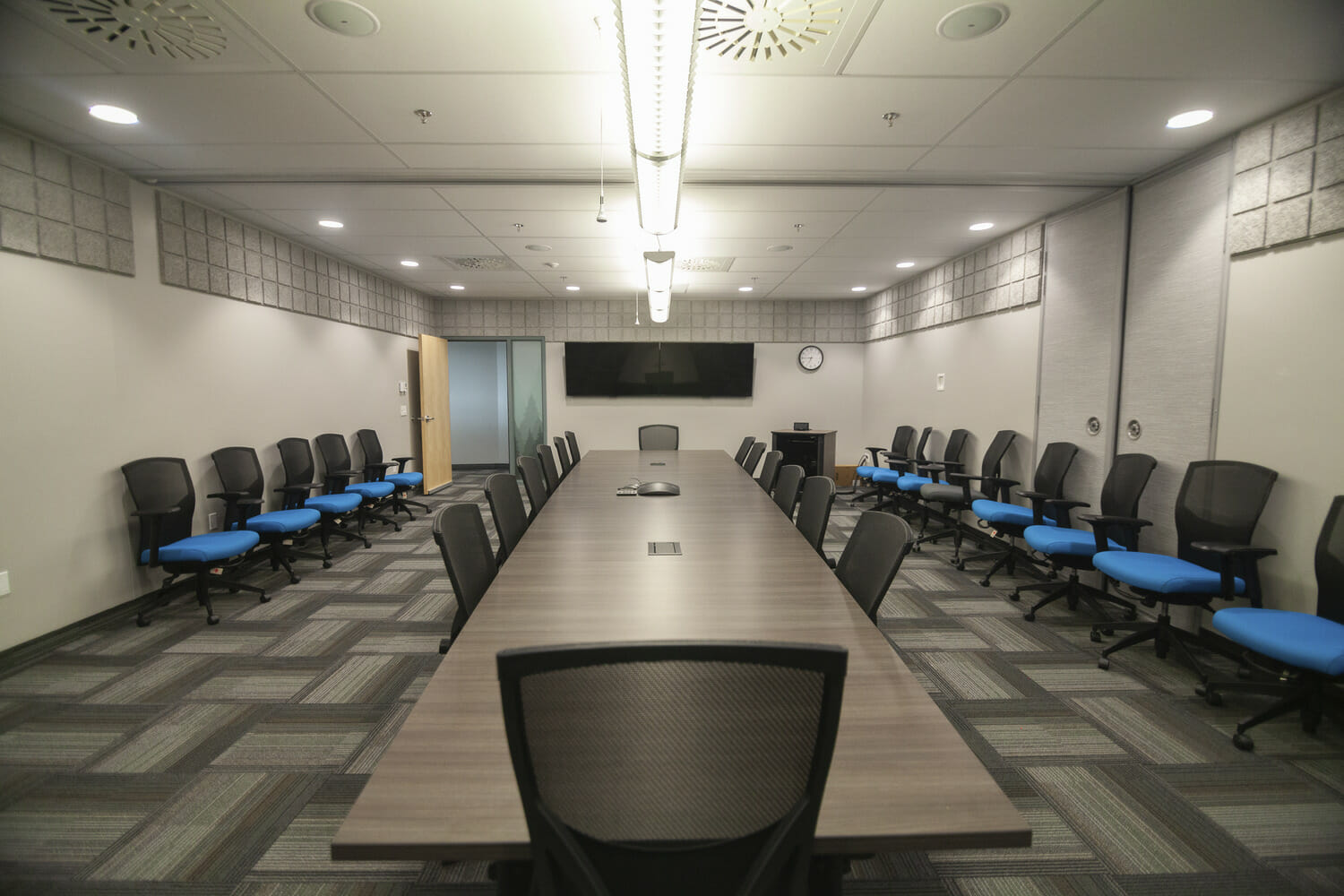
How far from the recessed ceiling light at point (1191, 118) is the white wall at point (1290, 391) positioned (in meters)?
0.76

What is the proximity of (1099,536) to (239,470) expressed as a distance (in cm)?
593

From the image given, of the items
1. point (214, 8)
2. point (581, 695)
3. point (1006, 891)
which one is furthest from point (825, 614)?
point (214, 8)

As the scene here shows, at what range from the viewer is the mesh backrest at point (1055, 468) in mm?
4055

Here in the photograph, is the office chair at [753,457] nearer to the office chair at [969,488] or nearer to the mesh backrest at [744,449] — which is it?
the mesh backrest at [744,449]

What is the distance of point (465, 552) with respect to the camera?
2051 millimetres

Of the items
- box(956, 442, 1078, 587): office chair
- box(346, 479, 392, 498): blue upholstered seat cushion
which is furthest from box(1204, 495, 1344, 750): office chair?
box(346, 479, 392, 498): blue upholstered seat cushion

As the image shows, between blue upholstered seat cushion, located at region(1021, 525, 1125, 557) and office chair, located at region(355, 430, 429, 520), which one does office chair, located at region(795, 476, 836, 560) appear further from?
office chair, located at region(355, 430, 429, 520)

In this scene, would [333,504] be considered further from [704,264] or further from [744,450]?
[704,264]

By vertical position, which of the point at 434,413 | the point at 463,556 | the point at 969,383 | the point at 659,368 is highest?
the point at 659,368

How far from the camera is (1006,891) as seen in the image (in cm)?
158

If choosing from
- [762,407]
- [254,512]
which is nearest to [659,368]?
[762,407]

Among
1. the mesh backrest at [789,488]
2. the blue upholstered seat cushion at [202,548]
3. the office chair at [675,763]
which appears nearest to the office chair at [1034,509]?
the mesh backrest at [789,488]

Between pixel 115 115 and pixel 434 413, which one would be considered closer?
pixel 115 115

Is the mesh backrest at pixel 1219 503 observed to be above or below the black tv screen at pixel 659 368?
below
